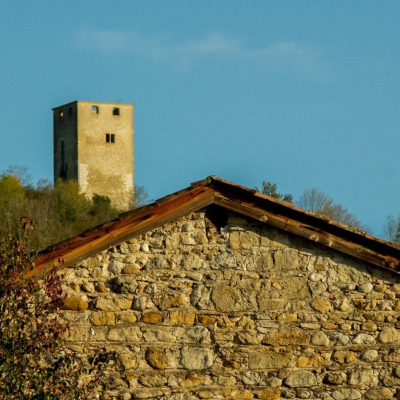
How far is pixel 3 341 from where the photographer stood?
7.45 metres

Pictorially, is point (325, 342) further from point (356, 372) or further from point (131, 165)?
point (131, 165)

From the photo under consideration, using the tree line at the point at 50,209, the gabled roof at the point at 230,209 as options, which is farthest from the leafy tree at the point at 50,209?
the gabled roof at the point at 230,209

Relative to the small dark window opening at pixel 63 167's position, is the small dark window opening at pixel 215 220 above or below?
below

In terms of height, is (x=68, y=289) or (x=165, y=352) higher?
(x=68, y=289)

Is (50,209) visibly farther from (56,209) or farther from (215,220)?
(215,220)

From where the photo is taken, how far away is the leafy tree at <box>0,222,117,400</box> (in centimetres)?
741

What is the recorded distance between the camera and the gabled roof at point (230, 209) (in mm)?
9125


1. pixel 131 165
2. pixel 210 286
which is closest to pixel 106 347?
pixel 210 286

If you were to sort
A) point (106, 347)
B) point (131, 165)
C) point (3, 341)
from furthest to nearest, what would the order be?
point (131, 165) < point (106, 347) < point (3, 341)

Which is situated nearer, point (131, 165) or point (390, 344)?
point (390, 344)

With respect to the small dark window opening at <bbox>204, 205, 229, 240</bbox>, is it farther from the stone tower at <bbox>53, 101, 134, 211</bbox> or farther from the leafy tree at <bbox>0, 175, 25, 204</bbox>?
the stone tower at <bbox>53, 101, 134, 211</bbox>

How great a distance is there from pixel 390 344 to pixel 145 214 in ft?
8.99

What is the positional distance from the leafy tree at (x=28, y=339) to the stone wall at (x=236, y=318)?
0.78 metres

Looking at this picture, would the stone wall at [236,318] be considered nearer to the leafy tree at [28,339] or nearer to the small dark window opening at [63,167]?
the leafy tree at [28,339]
